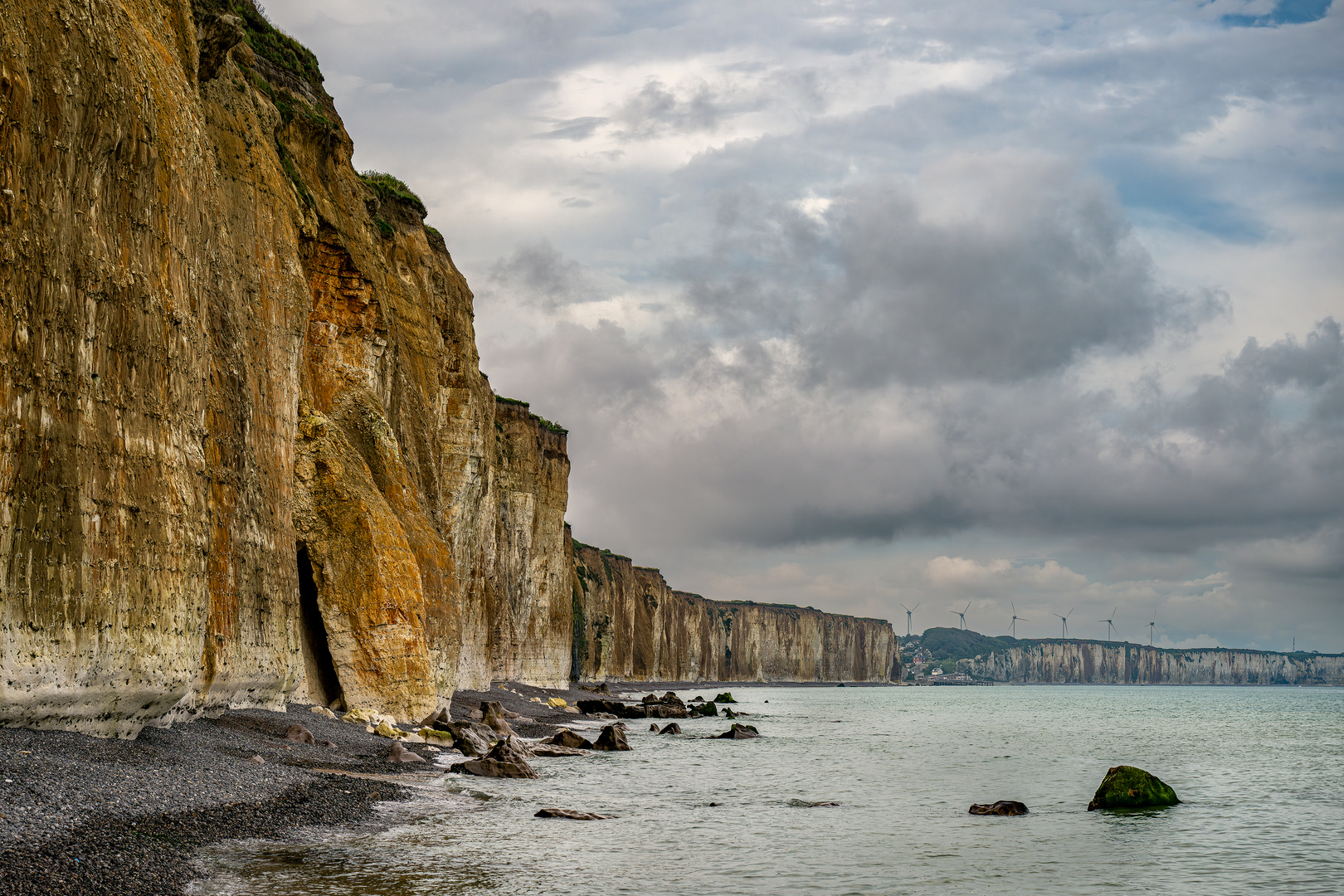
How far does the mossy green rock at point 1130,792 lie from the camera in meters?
23.5

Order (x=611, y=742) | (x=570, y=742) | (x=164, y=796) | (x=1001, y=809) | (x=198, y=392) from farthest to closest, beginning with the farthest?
1. (x=611, y=742)
2. (x=570, y=742)
3. (x=1001, y=809)
4. (x=198, y=392)
5. (x=164, y=796)

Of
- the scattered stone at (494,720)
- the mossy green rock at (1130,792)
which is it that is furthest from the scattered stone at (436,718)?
the mossy green rock at (1130,792)

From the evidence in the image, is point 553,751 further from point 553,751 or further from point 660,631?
point 660,631

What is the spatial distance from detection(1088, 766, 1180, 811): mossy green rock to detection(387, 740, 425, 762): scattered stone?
15385mm

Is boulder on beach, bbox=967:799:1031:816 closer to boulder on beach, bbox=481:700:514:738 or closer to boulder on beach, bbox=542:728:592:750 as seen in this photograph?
boulder on beach, bbox=542:728:592:750

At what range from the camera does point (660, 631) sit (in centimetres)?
13762

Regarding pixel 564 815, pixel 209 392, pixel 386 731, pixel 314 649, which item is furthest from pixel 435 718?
pixel 209 392

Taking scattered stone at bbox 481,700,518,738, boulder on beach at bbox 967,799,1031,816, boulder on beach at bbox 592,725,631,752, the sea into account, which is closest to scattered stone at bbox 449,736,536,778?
the sea

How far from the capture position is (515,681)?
6494cm

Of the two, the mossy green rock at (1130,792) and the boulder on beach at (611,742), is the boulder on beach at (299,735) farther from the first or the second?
the mossy green rock at (1130,792)

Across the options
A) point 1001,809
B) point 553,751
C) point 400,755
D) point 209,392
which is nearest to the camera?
point 209,392

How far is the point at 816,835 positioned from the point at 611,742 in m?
17.5

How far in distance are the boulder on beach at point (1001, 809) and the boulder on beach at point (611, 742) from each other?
49.9ft

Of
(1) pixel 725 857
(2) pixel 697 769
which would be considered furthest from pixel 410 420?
(1) pixel 725 857
